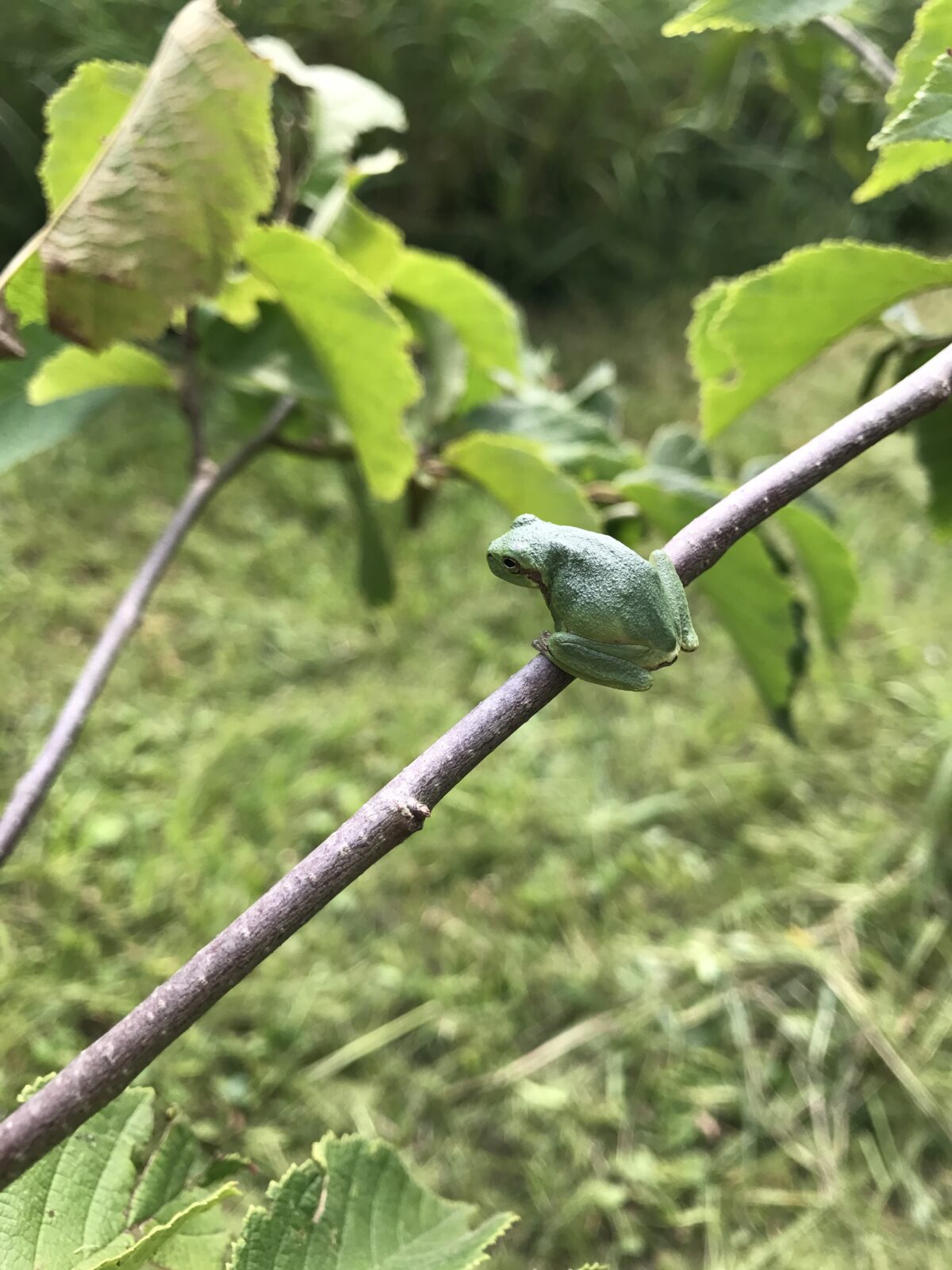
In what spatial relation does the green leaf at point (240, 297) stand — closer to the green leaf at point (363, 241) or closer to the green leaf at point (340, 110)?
the green leaf at point (363, 241)

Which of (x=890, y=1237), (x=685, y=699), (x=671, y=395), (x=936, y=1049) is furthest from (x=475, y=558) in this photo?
(x=890, y=1237)

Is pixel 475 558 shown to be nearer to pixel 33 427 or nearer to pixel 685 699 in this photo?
pixel 685 699

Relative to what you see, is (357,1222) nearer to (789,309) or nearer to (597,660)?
(597,660)

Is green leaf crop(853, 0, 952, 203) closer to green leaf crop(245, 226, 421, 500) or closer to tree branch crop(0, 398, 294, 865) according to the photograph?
green leaf crop(245, 226, 421, 500)

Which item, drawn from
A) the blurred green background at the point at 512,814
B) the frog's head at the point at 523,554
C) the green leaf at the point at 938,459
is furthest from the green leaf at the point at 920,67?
the blurred green background at the point at 512,814

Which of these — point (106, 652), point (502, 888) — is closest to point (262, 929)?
point (106, 652)

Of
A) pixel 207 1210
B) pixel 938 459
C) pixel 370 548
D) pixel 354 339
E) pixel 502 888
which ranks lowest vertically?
pixel 502 888
